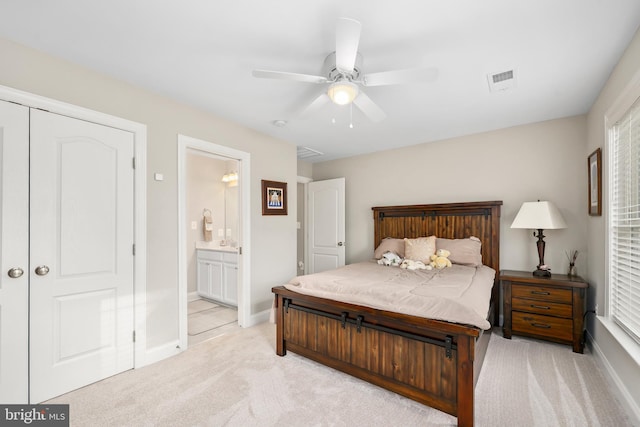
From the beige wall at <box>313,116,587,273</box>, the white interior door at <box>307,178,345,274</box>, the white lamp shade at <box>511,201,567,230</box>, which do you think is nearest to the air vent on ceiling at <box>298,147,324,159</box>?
the white interior door at <box>307,178,345,274</box>

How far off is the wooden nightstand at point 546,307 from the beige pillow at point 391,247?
4.00 ft

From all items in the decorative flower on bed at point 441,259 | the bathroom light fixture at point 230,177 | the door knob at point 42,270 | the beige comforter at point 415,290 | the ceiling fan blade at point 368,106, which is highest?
the ceiling fan blade at point 368,106

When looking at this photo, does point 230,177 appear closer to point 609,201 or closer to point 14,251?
point 14,251

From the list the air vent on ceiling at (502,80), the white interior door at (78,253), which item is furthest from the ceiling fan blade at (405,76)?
the white interior door at (78,253)

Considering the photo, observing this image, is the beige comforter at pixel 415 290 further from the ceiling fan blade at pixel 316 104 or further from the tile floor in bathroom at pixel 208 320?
the ceiling fan blade at pixel 316 104

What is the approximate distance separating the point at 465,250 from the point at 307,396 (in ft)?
8.34

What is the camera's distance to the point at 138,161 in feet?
8.43

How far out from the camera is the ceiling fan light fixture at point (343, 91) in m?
1.92

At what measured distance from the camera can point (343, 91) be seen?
1948mm

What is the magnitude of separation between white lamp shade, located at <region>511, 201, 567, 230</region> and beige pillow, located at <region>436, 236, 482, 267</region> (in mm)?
542

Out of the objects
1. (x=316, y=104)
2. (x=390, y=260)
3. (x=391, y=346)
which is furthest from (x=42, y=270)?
(x=390, y=260)

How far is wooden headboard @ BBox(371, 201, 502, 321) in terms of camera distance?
3605 mm

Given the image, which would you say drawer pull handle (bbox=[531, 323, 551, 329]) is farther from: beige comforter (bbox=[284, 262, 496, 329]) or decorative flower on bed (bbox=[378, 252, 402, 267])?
decorative flower on bed (bbox=[378, 252, 402, 267])

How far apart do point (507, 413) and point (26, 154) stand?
3730 millimetres
